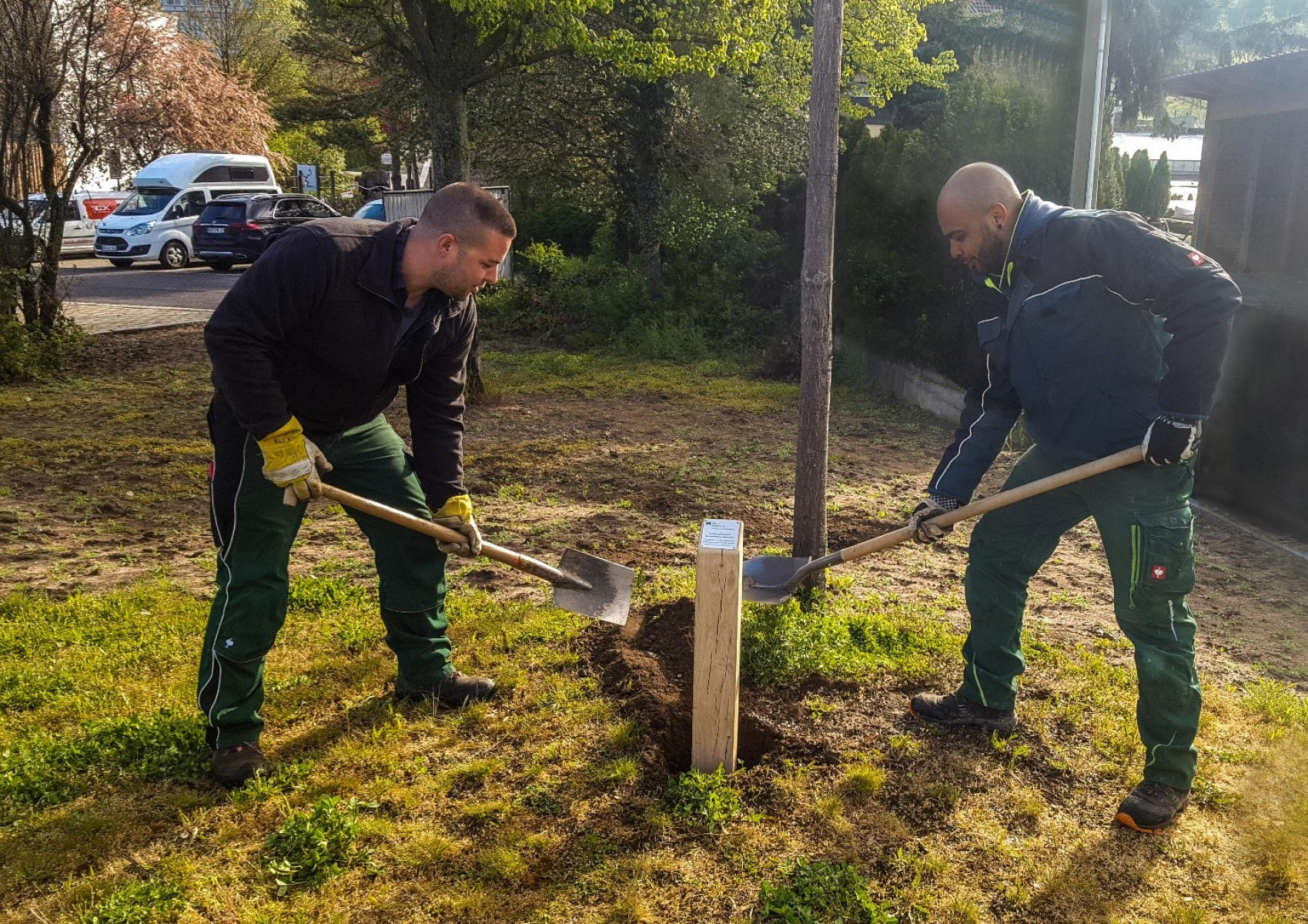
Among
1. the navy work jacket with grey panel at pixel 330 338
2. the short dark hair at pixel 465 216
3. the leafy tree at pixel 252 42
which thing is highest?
the leafy tree at pixel 252 42

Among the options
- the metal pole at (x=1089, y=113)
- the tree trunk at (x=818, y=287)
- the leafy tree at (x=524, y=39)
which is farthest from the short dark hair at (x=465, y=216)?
the metal pole at (x=1089, y=113)

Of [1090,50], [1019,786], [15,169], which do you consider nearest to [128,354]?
[15,169]

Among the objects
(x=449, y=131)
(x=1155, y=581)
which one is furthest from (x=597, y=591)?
(x=449, y=131)

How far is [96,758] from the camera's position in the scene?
3654 millimetres

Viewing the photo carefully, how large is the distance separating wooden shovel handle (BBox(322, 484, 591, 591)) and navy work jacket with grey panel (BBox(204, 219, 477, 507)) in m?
0.29

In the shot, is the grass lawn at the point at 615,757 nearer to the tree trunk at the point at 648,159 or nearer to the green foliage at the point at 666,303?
the green foliage at the point at 666,303

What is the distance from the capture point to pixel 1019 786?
364cm

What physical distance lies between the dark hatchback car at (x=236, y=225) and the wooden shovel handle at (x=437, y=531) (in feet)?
65.0

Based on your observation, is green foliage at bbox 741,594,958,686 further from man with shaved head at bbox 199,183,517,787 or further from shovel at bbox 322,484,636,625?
man with shaved head at bbox 199,183,517,787

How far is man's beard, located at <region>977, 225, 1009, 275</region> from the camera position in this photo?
142 inches

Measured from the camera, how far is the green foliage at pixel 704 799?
11.1ft

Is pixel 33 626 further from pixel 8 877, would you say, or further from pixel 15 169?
pixel 15 169

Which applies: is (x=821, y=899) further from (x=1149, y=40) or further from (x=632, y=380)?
(x=1149, y=40)

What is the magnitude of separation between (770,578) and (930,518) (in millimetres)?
815
